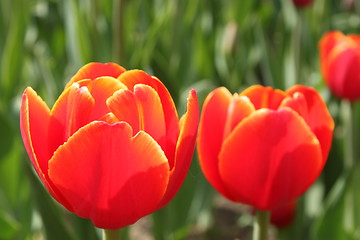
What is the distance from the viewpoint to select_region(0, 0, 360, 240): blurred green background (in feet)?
3.87

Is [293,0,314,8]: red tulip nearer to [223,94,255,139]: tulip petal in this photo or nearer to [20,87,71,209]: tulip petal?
[223,94,255,139]: tulip petal

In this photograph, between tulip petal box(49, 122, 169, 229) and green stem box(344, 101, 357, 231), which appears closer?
tulip petal box(49, 122, 169, 229)

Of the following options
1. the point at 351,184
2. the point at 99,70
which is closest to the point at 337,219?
the point at 351,184

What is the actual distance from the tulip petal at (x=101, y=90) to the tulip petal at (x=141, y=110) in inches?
1.4

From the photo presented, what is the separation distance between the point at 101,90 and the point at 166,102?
61 mm

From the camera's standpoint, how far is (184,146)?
1.92ft

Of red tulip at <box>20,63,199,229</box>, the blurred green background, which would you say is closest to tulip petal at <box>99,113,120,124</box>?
red tulip at <box>20,63,199,229</box>

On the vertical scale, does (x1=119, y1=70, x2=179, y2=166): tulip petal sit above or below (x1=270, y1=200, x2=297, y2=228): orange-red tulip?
above

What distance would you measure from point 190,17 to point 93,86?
1.39 metres

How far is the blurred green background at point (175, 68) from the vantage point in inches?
46.5

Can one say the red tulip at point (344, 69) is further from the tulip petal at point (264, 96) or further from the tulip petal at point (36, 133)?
the tulip petal at point (36, 133)

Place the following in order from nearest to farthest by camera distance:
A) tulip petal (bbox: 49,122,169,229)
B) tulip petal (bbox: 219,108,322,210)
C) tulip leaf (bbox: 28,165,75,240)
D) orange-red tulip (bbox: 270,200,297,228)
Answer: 1. tulip petal (bbox: 49,122,169,229)
2. tulip petal (bbox: 219,108,322,210)
3. tulip leaf (bbox: 28,165,75,240)
4. orange-red tulip (bbox: 270,200,297,228)

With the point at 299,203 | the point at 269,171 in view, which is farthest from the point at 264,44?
the point at 269,171

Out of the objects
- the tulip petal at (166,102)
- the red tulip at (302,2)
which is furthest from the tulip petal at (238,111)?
the red tulip at (302,2)
